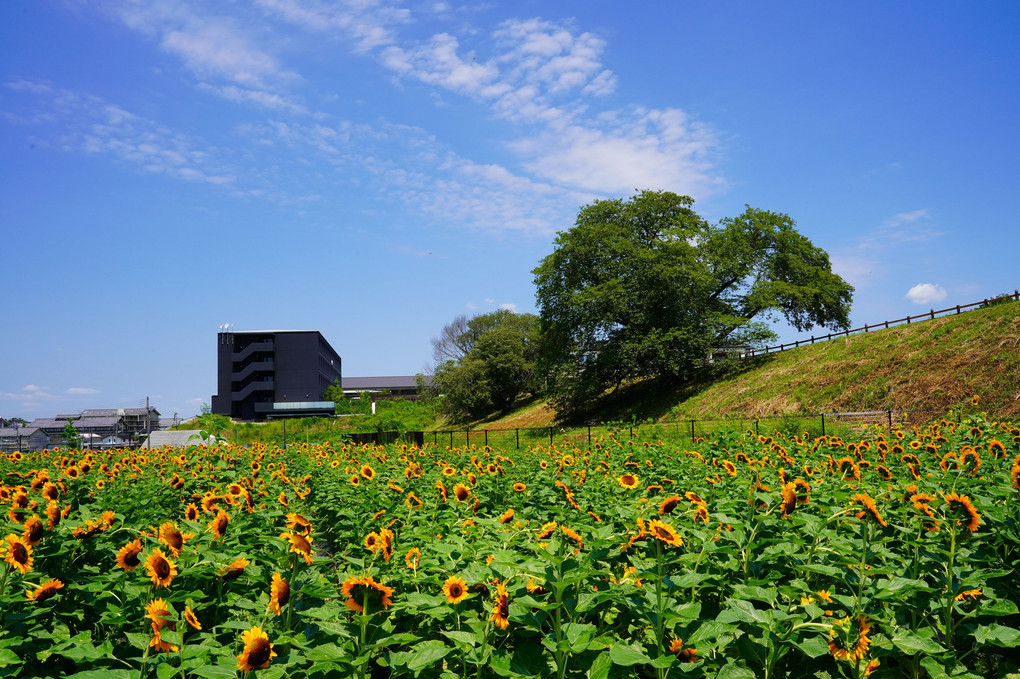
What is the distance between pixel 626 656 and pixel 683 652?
0.36m

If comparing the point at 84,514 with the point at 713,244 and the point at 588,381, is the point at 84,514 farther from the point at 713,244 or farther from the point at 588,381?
the point at 713,244

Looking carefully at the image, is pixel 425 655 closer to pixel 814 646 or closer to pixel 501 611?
pixel 501 611

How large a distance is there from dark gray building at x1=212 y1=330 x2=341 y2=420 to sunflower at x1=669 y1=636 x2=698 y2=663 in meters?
76.0

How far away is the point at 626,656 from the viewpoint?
202 cm

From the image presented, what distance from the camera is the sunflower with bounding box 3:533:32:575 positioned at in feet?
8.80

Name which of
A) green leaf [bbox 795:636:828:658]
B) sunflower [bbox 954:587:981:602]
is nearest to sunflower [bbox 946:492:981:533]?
sunflower [bbox 954:587:981:602]

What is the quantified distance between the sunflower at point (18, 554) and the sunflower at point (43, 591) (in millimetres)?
93

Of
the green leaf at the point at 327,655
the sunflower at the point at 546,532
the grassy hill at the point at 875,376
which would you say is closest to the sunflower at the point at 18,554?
the green leaf at the point at 327,655

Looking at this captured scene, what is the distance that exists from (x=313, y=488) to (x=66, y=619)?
10.0 feet

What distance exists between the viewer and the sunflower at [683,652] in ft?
7.39

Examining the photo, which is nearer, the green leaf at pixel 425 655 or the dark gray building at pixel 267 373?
the green leaf at pixel 425 655

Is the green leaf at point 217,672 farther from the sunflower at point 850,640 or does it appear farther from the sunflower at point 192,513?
the sunflower at point 192,513

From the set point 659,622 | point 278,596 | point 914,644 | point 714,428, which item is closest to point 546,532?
point 659,622

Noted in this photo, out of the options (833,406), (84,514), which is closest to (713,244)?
(833,406)
